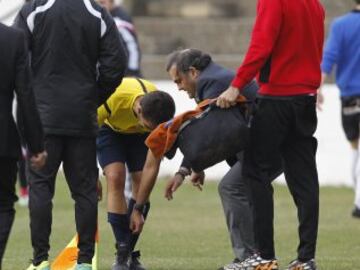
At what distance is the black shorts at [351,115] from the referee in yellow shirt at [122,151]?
185 inches

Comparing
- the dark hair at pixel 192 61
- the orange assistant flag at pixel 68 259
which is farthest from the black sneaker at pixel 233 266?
the dark hair at pixel 192 61

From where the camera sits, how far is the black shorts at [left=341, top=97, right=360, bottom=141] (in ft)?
47.4

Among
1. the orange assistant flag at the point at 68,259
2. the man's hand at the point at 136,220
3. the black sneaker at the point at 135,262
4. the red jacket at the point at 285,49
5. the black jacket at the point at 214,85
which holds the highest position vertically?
the red jacket at the point at 285,49

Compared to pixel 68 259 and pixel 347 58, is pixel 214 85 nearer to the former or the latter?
pixel 68 259

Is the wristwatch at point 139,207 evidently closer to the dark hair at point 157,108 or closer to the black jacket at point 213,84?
the dark hair at point 157,108

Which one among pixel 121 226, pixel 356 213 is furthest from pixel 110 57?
pixel 356 213

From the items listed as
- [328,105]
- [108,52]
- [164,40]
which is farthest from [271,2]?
[164,40]

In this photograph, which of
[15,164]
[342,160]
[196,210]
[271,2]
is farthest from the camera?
[342,160]

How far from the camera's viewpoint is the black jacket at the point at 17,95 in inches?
311

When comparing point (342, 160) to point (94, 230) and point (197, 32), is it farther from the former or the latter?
point (94, 230)

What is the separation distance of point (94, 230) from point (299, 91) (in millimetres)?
1726

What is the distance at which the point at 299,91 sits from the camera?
897 cm

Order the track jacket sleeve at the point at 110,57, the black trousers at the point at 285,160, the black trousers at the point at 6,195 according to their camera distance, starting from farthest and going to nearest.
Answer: the track jacket sleeve at the point at 110,57
the black trousers at the point at 285,160
the black trousers at the point at 6,195

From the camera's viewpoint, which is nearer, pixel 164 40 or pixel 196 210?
pixel 196 210
